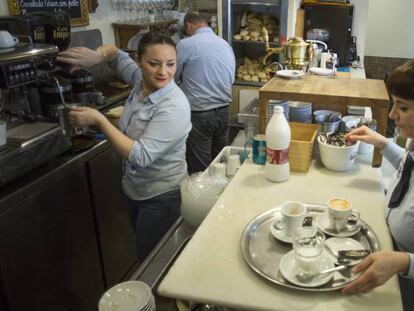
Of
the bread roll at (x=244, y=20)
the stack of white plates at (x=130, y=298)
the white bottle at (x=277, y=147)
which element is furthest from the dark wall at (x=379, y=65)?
the stack of white plates at (x=130, y=298)

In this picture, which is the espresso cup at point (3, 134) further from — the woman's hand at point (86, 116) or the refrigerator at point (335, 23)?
the refrigerator at point (335, 23)

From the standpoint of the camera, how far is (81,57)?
91.2 inches

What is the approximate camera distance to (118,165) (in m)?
2.46

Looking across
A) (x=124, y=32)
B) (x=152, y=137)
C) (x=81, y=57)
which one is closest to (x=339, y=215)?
(x=152, y=137)

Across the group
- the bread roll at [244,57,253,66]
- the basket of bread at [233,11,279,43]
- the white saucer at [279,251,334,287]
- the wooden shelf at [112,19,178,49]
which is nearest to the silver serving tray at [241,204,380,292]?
the white saucer at [279,251,334,287]

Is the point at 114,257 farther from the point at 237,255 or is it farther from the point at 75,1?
the point at 75,1

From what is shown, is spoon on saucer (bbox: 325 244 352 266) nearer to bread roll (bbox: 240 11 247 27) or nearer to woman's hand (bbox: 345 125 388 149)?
woman's hand (bbox: 345 125 388 149)

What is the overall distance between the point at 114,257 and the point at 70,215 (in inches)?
20.3

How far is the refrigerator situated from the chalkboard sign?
2320mm

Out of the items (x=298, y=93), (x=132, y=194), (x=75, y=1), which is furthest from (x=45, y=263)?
(x=75, y=1)

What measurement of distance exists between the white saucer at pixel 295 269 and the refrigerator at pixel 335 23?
11.5 ft

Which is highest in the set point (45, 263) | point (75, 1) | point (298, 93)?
point (75, 1)

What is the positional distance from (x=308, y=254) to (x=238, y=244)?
211 millimetres

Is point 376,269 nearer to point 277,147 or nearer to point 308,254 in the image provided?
point 308,254
